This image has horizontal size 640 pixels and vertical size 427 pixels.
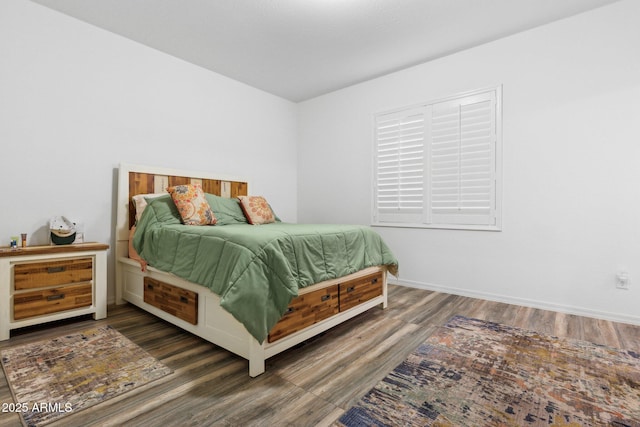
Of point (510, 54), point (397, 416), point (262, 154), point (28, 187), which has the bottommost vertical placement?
point (397, 416)

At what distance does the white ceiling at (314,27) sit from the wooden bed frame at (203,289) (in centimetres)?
133

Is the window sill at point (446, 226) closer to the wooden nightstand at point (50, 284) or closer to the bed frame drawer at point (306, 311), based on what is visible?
the bed frame drawer at point (306, 311)

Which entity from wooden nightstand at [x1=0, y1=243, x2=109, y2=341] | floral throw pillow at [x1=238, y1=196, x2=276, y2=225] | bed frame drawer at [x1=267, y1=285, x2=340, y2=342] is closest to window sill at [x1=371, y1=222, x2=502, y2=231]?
floral throw pillow at [x1=238, y1=196, x2=276, y2=225]

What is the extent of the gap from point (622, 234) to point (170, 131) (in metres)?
4.43

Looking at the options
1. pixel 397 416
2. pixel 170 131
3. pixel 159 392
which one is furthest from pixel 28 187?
pixel 397 416

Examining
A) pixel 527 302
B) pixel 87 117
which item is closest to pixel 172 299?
pixel 87 117

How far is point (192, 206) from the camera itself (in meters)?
2.88

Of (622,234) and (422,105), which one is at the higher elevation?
(422,105)

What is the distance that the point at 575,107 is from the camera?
2811mm

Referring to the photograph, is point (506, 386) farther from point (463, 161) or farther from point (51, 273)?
point (51, 273)

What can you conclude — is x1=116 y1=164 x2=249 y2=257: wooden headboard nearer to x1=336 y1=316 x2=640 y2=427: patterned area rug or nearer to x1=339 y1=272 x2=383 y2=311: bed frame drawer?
x1=339 y1=272 x2=383 y2=311: bed frame drawer

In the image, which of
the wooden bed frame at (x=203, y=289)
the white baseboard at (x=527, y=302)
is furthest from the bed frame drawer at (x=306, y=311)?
the white baseboard at (x=527, y=302)

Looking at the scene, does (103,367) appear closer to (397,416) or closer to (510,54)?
(397,416)

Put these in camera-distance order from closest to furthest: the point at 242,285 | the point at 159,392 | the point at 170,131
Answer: the point at 159,392
the point at 242,285
the point at 170,131
